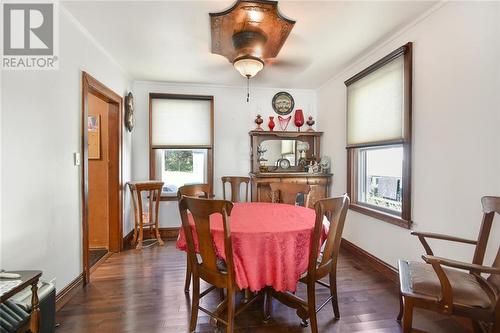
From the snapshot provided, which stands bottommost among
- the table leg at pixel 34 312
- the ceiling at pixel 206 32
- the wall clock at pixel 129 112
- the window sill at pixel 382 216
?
the table leg at pixel 34 312

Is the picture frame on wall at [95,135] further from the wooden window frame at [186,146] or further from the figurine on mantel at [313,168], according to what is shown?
the figurine on mantel at [313,168]

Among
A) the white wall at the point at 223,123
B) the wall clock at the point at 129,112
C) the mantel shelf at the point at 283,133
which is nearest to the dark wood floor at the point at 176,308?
the white wall at the point at 223,123

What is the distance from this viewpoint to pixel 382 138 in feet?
8.86

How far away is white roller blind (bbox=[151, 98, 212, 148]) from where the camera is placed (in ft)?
13.0

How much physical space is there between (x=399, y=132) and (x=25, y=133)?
311 centimetres

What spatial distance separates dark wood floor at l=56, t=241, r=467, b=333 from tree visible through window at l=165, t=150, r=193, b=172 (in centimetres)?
171

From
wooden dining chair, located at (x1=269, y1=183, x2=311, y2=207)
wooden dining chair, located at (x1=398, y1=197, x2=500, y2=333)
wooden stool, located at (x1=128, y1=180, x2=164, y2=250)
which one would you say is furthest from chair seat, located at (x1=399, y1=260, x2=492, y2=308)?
wooden stool, located at (x1=128, y1=180, x2=164, y2=250)

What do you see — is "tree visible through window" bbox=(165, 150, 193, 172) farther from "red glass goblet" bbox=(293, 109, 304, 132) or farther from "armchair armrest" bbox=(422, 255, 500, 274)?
"armchair armrest" bbox=(422, 255, 500, 274)

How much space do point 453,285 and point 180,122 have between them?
3.73m

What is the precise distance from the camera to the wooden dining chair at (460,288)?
1.30m

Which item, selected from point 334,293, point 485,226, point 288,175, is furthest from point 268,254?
point 288,175

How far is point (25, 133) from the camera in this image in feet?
5.62

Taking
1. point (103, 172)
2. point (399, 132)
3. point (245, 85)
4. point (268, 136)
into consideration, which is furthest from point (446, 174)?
point (103, 172)

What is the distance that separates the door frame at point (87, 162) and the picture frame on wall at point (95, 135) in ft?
0.96
